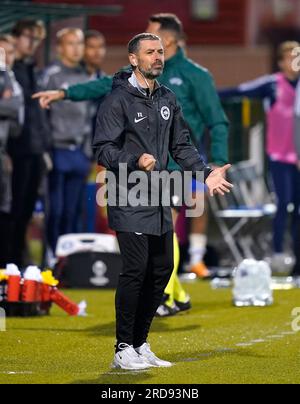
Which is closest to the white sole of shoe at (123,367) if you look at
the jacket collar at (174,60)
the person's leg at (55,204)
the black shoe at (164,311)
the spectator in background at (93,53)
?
the black shoe at (164,311)

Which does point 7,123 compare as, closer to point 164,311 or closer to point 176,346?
point 164,311

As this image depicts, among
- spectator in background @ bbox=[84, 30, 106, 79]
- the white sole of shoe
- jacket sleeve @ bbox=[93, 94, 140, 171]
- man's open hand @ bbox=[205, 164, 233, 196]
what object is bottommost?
the white sole of shoe

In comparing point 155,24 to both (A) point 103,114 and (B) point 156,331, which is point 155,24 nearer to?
(B) point 156,331

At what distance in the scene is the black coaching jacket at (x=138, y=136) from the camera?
10516mm

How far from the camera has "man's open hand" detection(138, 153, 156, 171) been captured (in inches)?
395

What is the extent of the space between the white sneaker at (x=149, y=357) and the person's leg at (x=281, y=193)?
8602 millimetres

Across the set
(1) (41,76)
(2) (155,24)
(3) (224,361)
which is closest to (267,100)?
(1) (41,76)

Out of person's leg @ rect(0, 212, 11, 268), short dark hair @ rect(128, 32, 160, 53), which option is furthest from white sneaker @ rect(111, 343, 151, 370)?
person's leg @ rect(0, 212, 11, 268)

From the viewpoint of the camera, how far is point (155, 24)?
14109 millimetres

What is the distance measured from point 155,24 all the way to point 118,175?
12.4ft

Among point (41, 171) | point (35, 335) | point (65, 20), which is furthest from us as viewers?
point (65, 20)

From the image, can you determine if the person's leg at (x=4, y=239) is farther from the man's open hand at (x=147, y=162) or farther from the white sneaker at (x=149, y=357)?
the man's open hand at (x=147, y=162)

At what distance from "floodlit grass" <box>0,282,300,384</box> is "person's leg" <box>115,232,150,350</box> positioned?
0.97 ft

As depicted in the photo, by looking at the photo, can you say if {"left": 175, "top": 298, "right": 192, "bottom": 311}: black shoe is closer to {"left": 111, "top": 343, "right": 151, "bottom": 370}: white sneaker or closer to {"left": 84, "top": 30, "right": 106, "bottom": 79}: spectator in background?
{"left": 111, "top": 343, "right": 151, "bottom": 370}: white sneaker
